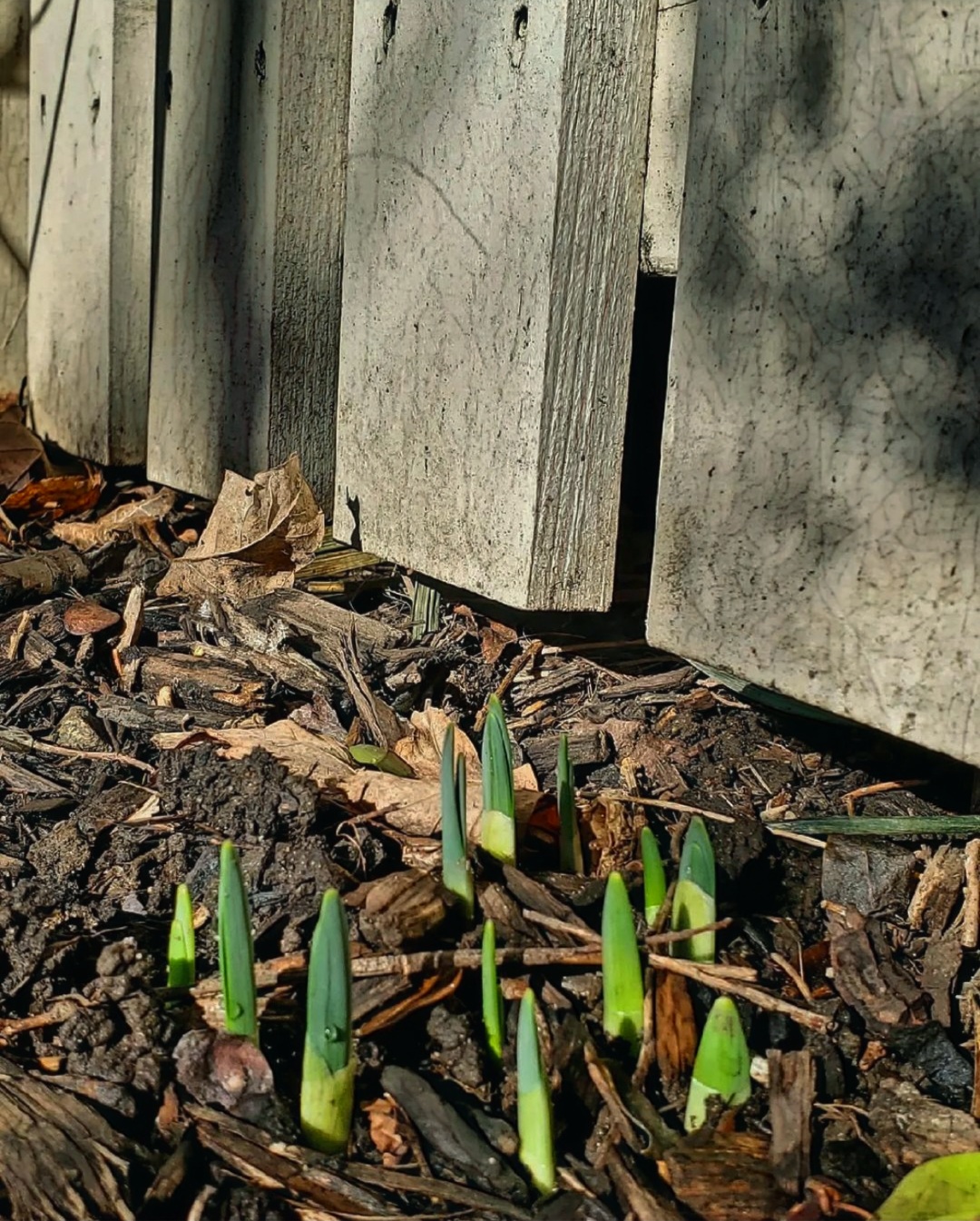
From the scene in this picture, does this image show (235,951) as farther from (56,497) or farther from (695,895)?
(56,497)

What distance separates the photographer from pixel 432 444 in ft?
7.84

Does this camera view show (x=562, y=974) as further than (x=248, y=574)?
No

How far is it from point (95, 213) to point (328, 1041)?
249 centimetres

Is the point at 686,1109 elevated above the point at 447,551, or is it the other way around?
the point at 447,551

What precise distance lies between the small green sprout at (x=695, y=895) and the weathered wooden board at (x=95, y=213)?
2.08 m

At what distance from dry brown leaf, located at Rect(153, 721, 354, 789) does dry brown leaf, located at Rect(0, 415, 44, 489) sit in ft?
4.88

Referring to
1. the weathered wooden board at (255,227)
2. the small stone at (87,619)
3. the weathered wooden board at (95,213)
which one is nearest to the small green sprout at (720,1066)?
the small stone at (87,619)

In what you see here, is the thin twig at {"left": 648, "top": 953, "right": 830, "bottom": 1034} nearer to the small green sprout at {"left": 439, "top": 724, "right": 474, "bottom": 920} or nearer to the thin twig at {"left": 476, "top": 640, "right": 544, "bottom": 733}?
the small green sprout at {"left": 439, "top": 724, "right": 474, "bottom": 920}

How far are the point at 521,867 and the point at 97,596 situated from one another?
126 centimetres

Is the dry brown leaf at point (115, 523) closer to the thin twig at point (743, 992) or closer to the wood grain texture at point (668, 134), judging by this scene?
the wood grain texture at point (668, 134)

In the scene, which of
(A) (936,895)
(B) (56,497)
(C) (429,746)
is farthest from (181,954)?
(B) (56,497)

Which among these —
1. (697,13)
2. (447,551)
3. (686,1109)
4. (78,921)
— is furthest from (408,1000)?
(697,13)

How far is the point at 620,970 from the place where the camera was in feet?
5.10

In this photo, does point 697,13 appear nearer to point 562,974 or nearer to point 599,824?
point 599,824
